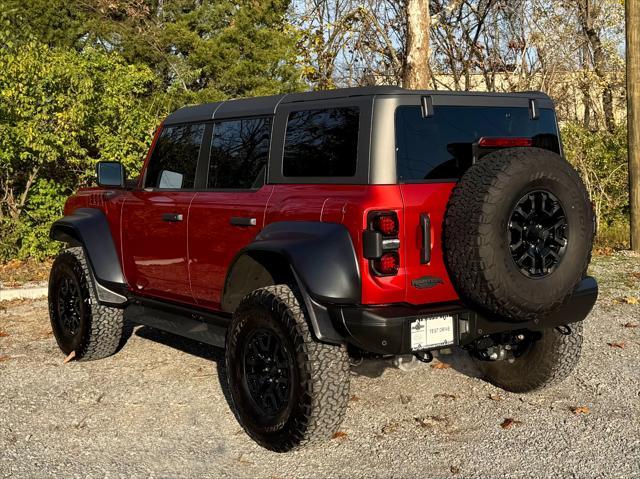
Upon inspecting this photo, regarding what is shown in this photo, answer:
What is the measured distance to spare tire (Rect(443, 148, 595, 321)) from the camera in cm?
384

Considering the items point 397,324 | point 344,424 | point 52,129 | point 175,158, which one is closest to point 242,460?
point 344,424

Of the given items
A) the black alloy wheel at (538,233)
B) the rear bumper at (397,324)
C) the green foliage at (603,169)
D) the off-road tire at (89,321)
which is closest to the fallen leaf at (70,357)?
the off-road tire at (89,321)

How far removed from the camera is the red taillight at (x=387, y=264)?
12.9 ft

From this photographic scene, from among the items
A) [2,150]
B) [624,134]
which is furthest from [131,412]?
[624,134]

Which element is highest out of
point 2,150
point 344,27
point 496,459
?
point 344,27

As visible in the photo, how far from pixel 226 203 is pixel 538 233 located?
186cm

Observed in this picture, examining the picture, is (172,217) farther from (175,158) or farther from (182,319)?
(182,319)

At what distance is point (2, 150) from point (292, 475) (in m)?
8.17

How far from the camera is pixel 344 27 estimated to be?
16562 millimetres

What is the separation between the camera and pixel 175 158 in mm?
5578

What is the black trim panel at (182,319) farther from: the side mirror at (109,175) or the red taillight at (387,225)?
the red taillight at (387,225)

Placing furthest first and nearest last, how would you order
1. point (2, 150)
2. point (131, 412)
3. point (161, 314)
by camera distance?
point (2, 150) → point (161, 314) → point (131, 412)

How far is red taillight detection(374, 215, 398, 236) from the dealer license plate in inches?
18.1

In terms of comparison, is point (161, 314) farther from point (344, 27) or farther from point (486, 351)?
point (344, 27)
